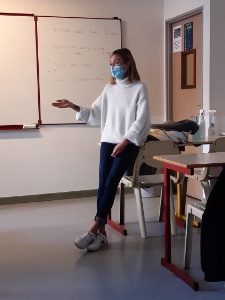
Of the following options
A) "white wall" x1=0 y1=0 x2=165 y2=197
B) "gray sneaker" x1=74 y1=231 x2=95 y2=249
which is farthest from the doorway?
"gray sneaker" x1=74 y1=231 x2=95 y2=249

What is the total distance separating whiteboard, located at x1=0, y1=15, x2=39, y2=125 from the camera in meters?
4.50

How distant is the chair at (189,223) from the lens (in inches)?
102

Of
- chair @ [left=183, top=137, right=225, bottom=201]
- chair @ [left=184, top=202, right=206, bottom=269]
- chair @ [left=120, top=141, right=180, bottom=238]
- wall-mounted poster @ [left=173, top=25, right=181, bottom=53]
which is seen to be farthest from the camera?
wall-mounted poster @ [left=173, top=25, right=181, bottom=53]

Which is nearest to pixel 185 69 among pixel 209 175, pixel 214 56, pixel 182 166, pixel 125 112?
pixel 214 56

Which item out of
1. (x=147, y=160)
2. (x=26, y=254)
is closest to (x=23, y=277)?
(x=26, y=254)

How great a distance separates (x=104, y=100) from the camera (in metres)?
3.21

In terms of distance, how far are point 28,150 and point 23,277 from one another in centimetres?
221

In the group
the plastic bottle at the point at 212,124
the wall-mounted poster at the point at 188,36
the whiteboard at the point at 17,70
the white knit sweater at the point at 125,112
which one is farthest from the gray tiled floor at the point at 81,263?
the wall-mounted poster at the point at 188,36

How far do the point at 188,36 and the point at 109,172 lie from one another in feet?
7.38

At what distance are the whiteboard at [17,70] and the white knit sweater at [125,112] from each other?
5.37ft

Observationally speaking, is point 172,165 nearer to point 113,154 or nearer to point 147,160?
point 113,154

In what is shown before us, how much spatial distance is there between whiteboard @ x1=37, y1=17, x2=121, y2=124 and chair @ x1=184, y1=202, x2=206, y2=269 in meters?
2.45

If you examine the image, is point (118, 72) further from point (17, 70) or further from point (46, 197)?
point (46, 197)

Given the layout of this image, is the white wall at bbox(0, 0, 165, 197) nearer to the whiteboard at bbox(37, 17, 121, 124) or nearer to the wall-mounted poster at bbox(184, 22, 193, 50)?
the whiteboard at bbox(37, 17, 121, 124)
